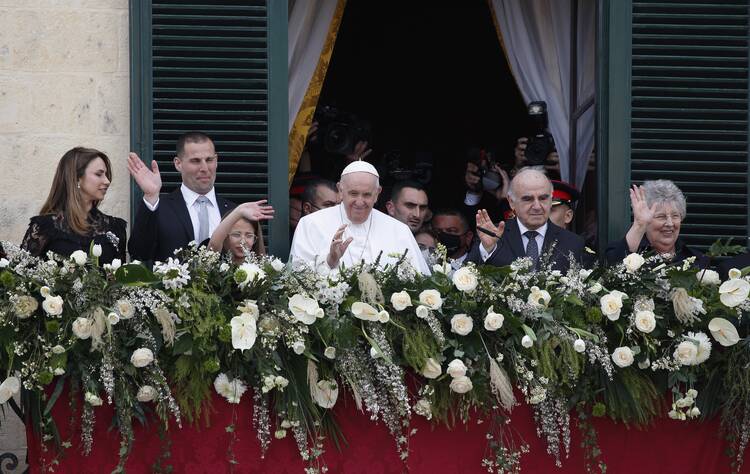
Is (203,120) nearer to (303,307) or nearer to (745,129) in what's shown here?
(303,307)

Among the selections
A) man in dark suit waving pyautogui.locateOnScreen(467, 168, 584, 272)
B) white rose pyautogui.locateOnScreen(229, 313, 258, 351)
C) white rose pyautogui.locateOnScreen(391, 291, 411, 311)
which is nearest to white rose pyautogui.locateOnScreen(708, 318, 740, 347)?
man in dark suit waving pyautogui.locateOnScreen(467, 168, 584, 272)

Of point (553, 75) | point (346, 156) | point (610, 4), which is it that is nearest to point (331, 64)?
point (346, 156)

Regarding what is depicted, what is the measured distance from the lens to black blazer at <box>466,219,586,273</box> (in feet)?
24.7

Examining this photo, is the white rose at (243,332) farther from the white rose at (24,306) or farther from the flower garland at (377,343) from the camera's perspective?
the white rose at (24,306)

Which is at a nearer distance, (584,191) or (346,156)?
(584,191)

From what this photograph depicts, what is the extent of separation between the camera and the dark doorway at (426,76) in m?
11.5

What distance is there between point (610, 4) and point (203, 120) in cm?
204

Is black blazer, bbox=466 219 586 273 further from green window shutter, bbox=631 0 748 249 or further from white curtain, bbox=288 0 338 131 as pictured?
white curtain, bbox=288 0 338 131

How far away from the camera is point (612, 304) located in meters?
6.69

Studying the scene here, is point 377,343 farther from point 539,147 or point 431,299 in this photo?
point 539,147

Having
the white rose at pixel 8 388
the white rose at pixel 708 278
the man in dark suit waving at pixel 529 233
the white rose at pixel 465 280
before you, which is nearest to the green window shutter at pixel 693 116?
the man in dark suit waving at pixel 529 233

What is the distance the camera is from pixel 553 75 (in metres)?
9.68

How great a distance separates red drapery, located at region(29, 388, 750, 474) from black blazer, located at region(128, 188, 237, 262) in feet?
3.20

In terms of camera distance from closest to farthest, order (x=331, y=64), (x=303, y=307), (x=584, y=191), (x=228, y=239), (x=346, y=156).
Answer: (x=303, y=307) < (x=228, y=239) < (x=584, y=191) < (x=346, y=156) < (x=331, y=64)
